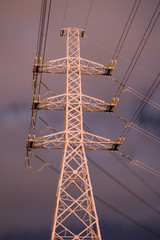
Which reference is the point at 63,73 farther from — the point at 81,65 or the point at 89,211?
the point at 89,211

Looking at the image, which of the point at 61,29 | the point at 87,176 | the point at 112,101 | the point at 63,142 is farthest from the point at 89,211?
the point at 61,29

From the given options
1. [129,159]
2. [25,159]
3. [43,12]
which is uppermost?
[43,12]

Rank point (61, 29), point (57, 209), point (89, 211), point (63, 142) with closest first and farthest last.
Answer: point (57, 209) → point (89, 211) → point (63, 142) → point (61, 29)

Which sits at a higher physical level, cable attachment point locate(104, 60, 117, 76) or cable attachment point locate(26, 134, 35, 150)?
cable attachment point locate(104, 60, 117, 76)

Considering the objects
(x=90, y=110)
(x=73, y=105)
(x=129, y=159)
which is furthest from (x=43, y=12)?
(x=129, y=159)

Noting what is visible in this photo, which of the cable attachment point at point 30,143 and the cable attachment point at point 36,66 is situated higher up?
the cable attachment point at point 36,66

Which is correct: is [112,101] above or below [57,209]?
above

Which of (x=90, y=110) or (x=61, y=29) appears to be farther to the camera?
(x=61, y=29)

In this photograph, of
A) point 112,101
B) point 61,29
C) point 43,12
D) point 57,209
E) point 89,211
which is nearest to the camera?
point 43,12

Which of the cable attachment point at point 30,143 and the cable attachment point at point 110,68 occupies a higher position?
the cable attachment point at point 110,68

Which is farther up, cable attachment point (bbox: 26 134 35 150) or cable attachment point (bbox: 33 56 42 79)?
cable attachment point (bbox: 33 56 42 79)
